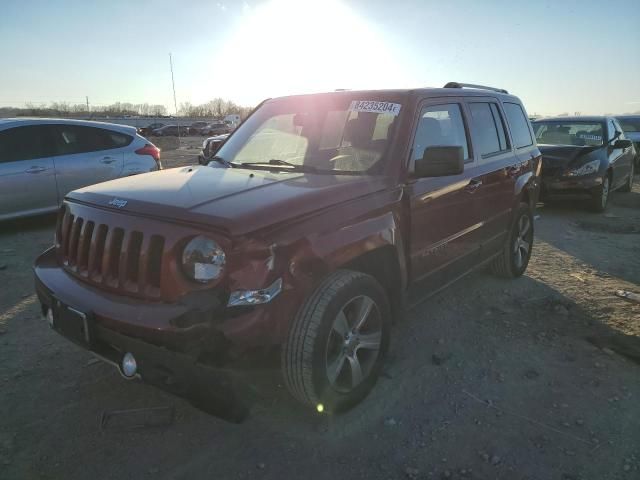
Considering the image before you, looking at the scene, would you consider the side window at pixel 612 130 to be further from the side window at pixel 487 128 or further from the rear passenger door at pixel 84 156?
the rear passenger door at pixel 84 156

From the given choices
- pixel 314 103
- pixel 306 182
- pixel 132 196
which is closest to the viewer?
pixel 132 196

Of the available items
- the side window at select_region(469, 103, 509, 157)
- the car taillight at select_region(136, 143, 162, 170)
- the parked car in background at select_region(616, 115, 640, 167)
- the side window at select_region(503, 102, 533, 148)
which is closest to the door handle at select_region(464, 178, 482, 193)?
the side window at select_region(469, 103, 509, 157)

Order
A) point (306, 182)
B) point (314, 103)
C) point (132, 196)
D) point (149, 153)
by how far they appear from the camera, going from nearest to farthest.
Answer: point (132, 196)
point (306, 182)
point (314, 103)
point (149, 153)

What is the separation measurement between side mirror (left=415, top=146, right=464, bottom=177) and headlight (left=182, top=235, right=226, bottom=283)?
4.93 ft

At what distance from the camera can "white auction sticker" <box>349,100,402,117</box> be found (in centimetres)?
332

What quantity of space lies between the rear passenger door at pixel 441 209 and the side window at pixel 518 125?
48.6 inches

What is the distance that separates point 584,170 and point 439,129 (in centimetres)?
614

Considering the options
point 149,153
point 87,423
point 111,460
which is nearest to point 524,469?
point 111,460

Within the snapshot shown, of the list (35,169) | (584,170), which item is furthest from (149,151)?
(584,170)

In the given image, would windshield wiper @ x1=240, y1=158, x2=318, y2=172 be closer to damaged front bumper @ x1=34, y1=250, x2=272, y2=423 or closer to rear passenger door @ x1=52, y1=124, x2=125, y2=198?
damaged front bumper @ x1=34, y1=250, x2=272, y2=423

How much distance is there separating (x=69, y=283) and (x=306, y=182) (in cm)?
146

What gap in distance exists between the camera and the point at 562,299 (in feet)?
15.1

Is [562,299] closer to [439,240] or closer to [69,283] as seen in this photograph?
[439,240]

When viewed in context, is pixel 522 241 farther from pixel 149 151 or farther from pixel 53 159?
pixel 53 159
